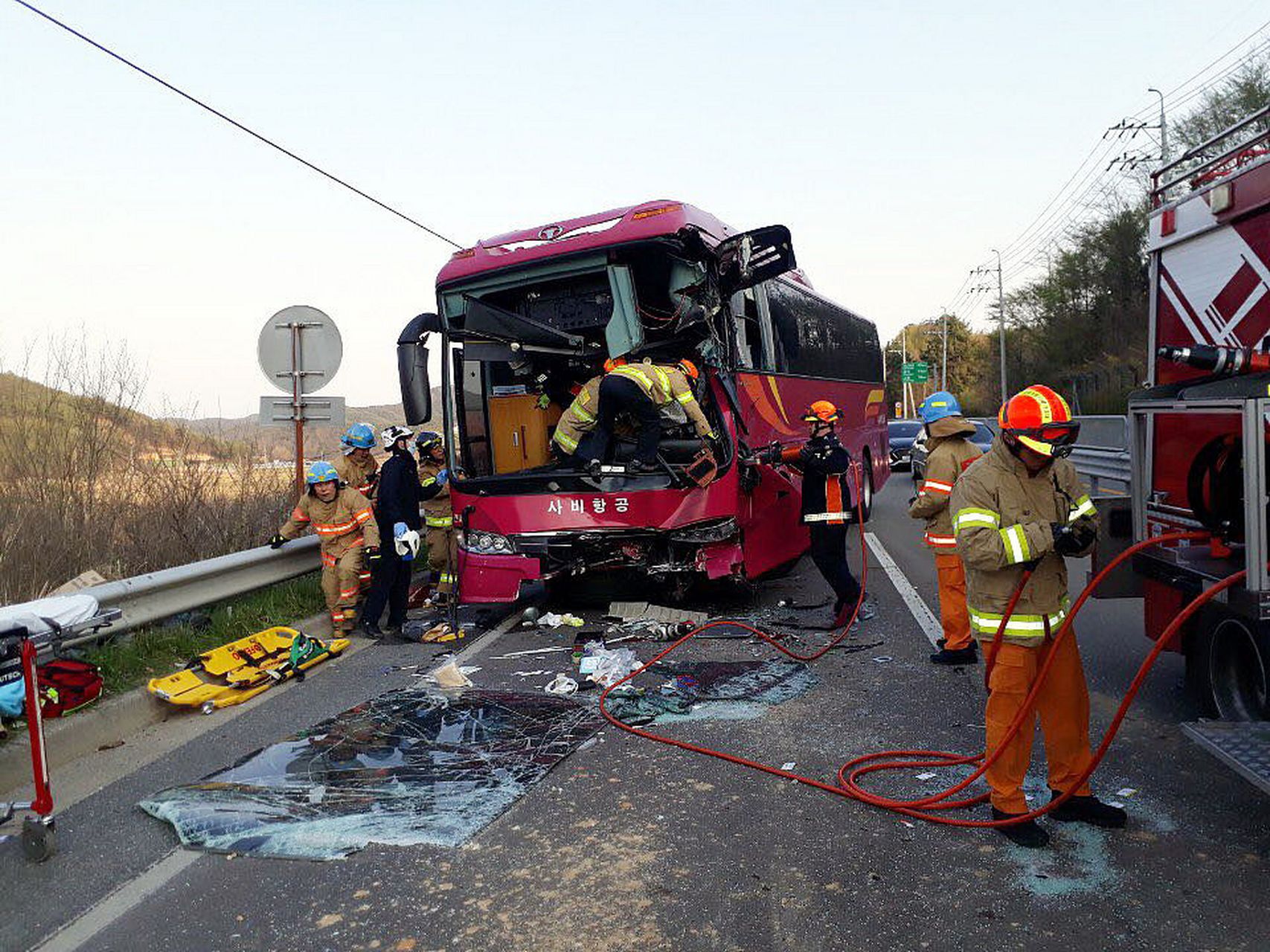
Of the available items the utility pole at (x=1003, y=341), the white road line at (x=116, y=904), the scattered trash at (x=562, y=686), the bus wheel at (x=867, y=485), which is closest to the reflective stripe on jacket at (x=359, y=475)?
the scattered trash at (x=562, y=686)

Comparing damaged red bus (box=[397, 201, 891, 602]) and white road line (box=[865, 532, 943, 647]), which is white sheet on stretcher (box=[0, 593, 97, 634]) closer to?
damaged red bus (box=[397, 201, 891, 602])

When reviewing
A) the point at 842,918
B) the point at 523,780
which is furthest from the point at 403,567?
the point at 842,918

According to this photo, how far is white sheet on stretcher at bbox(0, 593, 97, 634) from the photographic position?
386 cm

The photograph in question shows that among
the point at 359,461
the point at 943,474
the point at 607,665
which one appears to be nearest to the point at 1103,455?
the point at 943,474

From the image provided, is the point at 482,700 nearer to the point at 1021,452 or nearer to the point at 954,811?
the point at 954,811

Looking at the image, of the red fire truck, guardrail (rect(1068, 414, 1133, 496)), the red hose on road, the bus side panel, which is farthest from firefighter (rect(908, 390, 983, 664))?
guardrail (rect(1068, 414, 1133, 496))

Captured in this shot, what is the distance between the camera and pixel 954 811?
13.0ft

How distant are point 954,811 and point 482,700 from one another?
281 centimetres

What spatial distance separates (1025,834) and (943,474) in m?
3.05

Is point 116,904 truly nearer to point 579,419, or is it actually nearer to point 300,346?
point 579,419

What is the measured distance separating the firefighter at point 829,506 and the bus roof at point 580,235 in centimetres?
182

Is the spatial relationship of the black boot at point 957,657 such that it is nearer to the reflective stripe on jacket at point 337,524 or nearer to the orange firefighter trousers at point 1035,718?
the orange firefighter trousers at point 1035,718

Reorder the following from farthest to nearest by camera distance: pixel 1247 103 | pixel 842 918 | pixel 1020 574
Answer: pixel 1247 103 → pixel 1020 574 → pixel 842 918

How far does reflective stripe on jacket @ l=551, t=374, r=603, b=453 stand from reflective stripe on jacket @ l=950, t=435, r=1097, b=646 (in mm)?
4373
